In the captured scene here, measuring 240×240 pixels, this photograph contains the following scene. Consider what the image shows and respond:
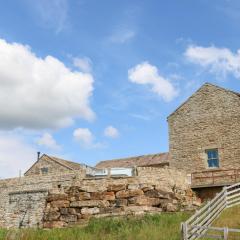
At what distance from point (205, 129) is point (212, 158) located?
2083 mm

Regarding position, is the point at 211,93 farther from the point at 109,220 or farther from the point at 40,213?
the point at 40,213

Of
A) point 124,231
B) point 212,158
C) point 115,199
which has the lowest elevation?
point 124,231

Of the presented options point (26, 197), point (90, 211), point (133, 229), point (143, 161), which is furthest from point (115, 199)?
point (143, 161)

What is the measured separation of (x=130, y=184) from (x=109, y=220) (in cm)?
345

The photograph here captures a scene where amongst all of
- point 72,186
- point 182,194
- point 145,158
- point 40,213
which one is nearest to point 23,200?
point 40,213

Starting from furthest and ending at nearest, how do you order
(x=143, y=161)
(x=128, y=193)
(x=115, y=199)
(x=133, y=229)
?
1. (x=143, y=161)
2. (x=115, y=199)
3. (x=128, y=193)
4. (x=133, y=229)

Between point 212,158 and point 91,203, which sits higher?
point 212,158

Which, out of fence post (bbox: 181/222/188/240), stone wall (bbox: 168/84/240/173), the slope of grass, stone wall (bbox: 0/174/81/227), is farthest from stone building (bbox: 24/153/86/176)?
fence post (bbox: 181/222/188/240)

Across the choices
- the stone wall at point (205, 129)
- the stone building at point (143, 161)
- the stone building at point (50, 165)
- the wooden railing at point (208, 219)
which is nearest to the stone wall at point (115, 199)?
the stone wall at point (205, 129)

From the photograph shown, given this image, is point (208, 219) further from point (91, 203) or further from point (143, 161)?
point (143, 161)

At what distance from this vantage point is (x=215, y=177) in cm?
3002

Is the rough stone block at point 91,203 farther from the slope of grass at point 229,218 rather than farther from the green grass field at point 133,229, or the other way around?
the slope of grass at point 229,218

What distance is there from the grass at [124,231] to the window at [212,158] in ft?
24.6

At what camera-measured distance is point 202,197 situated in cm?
3062
